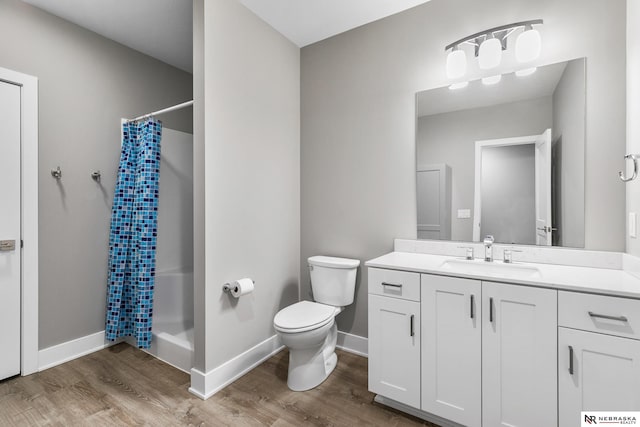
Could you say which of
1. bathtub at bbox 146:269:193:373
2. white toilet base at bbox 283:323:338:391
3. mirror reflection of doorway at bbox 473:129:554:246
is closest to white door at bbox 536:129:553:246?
mirror reflection of doorway at bbox 473:129:554:246

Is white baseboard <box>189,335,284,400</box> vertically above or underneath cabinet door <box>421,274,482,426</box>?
underneath

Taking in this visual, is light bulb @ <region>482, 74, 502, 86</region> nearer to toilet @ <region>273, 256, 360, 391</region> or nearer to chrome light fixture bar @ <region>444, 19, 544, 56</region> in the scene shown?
chrome light fixture bar @ <region>444, 19, 544, 56</region>

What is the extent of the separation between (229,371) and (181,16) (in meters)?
2.63

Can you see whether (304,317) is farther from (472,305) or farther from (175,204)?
(175,204)

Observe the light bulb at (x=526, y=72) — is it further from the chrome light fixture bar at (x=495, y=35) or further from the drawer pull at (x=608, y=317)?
the drawer pull at (x=608, y=317)

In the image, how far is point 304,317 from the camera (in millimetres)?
1981

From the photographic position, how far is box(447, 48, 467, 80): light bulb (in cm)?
197

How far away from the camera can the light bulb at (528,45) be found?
175 cm

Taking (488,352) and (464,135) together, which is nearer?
(488,352)

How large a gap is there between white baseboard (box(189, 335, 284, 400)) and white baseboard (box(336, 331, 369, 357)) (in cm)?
54

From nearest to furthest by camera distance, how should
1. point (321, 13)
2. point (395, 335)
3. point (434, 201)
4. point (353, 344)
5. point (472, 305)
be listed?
1. point (472, 305)
2. point (395, 335)
3. point (434, 201)
4. point (321, 13)
5. point (353, 344)

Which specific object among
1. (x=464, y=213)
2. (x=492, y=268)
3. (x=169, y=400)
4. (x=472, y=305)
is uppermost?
(x=464, y=213)

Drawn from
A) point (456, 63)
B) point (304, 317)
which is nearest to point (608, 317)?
point (304, 317)

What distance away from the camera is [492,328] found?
1.42 metres
